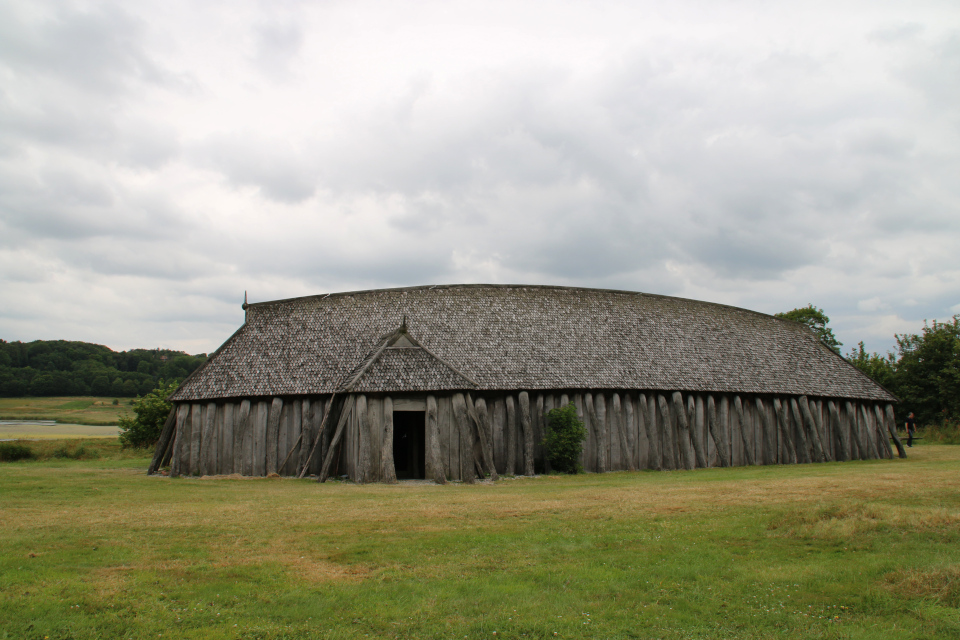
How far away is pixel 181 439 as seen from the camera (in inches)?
898

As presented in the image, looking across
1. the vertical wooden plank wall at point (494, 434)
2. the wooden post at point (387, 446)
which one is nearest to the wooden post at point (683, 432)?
the vertical wooden plank wall at point (494, 434)

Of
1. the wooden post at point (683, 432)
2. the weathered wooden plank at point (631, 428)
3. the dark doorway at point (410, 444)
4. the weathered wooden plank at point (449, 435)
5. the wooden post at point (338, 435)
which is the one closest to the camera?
the wooden post at point (338, 435)

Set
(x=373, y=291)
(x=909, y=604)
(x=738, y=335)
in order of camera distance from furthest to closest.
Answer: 1. (x=738, y=335)
2. (x=373, y=291)
3. (x=909, y=604)

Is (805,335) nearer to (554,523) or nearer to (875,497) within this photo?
(875,497)

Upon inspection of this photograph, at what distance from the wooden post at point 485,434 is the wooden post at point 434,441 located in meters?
1.35

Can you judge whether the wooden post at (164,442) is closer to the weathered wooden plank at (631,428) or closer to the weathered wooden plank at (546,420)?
the weathered wooden plank at (546,420)

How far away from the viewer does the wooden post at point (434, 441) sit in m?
18.9

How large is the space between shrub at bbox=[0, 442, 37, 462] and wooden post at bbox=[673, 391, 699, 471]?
91.8 ft

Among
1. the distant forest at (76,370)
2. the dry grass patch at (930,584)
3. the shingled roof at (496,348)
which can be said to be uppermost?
the distant forest at (76,370)

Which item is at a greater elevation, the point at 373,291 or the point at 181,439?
the point at 373,291

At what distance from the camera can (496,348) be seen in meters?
23.2

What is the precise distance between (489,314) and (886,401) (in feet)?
63.4

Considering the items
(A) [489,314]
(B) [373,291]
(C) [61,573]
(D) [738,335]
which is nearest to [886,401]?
(D) [738,335]

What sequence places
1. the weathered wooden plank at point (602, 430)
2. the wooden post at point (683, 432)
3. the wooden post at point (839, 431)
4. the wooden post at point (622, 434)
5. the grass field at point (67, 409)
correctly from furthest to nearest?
the grass field at point (67, 409)
the wooden post at point (839, 431)
the wooden post at point (683, 432)
the wooden post at point (622, 434)
the weathered wooden plank at point (602, 430)
